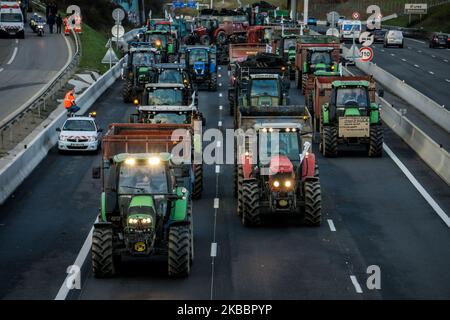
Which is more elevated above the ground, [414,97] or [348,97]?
[348,97]

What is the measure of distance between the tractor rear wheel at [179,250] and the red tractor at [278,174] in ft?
18.6

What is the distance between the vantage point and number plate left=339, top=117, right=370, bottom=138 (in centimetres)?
4175

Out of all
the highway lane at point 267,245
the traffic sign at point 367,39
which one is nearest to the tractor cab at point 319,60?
the traffic sign at point 367,39

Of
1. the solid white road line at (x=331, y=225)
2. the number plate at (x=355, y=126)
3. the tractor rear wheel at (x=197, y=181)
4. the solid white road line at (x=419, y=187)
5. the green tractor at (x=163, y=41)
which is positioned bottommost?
the solid white road line at (x=419, y=187)

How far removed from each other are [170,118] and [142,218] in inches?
576

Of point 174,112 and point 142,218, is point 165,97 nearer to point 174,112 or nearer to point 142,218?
point 174,112

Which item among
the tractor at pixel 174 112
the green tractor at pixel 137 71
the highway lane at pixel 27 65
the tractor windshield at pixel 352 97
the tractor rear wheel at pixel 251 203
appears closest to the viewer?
the tractor rear wheel at pixel 251 203

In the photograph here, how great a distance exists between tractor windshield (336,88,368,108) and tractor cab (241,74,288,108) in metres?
→ 3.47

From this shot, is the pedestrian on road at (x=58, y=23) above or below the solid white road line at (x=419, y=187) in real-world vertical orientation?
above

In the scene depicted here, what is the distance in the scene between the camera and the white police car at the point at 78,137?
4291cm

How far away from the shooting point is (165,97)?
44000 millimetres

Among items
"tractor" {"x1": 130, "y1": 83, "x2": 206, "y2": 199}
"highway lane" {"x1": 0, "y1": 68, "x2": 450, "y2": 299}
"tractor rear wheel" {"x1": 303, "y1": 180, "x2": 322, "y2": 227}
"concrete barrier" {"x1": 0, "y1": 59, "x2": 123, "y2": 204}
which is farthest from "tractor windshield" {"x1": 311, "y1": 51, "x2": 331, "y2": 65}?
"tractor rear wheel" {"x1": 303, "y1": 180, "x2": 322, "y2": 227}

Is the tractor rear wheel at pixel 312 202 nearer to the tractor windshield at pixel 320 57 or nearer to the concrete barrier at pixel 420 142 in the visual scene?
the concrete barrier at pixel 420 142

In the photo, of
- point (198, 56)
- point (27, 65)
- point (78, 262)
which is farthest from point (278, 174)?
point (27, 65)
